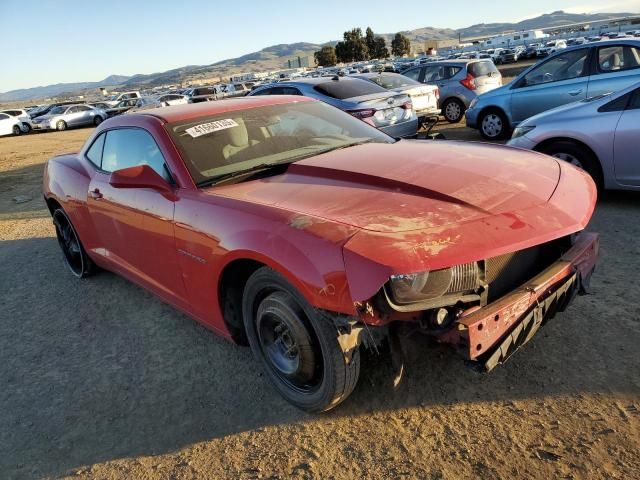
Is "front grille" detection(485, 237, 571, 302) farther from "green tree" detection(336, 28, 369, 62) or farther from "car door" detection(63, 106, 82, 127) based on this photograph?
"green tree" detection(336, 28, 369, 62)

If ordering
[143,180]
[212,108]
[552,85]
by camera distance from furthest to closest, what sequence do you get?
[552,85]
[212,108]
[143,180]

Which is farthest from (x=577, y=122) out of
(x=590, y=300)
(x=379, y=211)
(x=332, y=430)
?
(x=332, y=430)

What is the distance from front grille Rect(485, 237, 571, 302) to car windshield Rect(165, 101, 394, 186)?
5.00ft

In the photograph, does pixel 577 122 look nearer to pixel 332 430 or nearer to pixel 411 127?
pixel 411 127

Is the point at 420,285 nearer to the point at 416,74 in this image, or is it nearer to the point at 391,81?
the point at 391,81

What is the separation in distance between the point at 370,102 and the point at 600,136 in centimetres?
397

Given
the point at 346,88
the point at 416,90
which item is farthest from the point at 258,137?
the point at 416,90

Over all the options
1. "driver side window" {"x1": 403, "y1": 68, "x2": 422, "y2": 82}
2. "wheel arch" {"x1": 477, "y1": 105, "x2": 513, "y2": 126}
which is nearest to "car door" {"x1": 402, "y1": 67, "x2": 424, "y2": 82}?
"driver side window" {"x1": 403, "y1": 68, "x2": 422, "y2": 82}

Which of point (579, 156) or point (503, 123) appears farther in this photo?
point (503, 123)

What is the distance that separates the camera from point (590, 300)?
342cm

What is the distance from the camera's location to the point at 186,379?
3156 mm

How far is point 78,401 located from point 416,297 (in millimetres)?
2226

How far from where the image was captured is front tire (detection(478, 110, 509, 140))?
9.24 metres

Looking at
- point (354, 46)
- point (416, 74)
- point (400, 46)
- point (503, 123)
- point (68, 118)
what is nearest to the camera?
point (503, 123)
